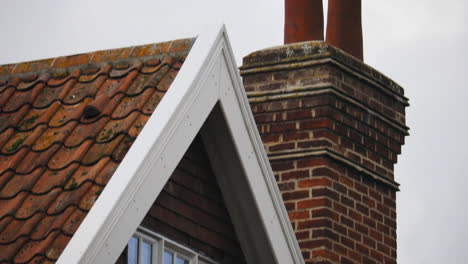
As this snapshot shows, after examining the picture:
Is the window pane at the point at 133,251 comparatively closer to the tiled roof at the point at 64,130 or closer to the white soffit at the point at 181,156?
the white soffit at the point at 181,156

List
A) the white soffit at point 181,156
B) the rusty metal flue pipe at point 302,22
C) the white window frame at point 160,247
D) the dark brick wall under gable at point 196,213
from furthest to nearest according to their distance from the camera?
1. the rusty metal flue pipe at point 302,22
2. the dark brick wall under gable at point 196,213
3. the white window frame at point 160,247
4. the white soffit at point 181,156

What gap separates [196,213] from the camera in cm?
838

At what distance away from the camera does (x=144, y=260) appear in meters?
7.75

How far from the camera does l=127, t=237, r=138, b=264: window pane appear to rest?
758cm

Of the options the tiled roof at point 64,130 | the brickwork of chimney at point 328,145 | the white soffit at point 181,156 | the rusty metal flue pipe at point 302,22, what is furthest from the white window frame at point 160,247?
the rusty metal flue pipe at point 302,22

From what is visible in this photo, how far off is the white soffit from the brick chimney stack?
1835 millimetres

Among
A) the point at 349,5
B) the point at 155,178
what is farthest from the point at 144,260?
the point at 349,5

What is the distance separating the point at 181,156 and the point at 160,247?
57 cm

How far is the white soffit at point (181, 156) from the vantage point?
6.86 m

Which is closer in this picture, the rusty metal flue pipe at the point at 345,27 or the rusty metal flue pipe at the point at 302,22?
the rusty metal flue pipe at the point at 302,22

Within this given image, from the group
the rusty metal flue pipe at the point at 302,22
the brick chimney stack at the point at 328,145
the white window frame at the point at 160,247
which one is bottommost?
the white window frame at the point at 160,247

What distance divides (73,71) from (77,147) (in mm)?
1125

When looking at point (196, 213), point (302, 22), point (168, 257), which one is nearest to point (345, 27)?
point (302, 22)

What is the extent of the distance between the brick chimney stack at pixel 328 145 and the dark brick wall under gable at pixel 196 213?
1.92 m
